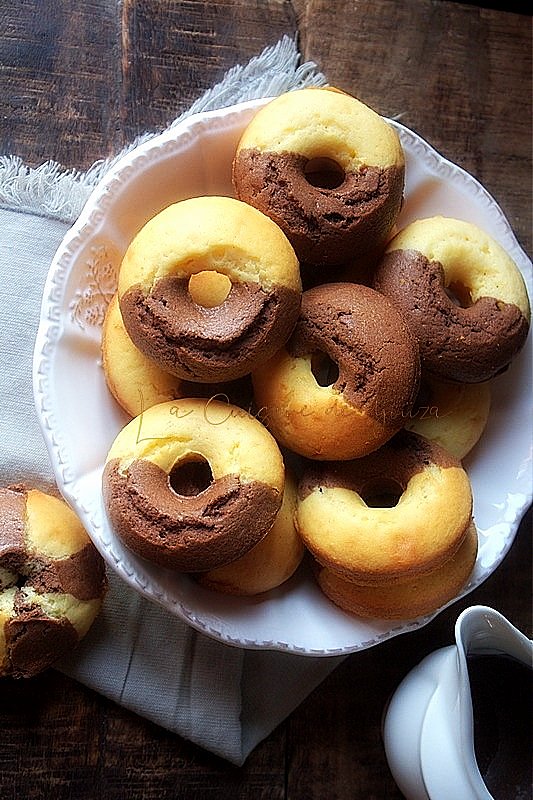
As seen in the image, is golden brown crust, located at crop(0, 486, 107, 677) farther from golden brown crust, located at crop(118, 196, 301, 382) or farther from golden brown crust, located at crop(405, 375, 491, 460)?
golden brown crust, located at crop(405, 375, 491, 460)

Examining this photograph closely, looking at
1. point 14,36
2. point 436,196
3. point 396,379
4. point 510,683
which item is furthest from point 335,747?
point 14,36

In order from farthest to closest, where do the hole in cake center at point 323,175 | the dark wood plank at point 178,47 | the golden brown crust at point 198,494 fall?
the dark wood plank at point 178,47
the hole in cake center at point 323,175
the golden brown crust at point 198,494

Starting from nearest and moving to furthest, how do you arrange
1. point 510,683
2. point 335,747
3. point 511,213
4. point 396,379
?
point 396,379
point 510,683
point 335,747
point 511,213

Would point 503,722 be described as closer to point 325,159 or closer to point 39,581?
point 39,581

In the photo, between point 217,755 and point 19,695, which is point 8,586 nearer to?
point 19,695

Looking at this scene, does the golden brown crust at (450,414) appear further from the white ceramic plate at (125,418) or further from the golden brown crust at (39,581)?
the golden brown crust at (39,581)

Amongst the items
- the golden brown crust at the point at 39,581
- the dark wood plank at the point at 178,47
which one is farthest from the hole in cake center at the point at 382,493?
the dark wood plank at the point at 178,47

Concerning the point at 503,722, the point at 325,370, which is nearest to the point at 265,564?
the point at 325,370
